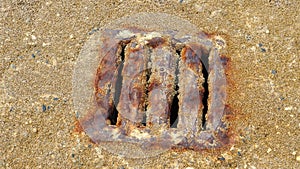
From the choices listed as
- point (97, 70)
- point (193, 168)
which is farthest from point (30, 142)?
point (193, 168)

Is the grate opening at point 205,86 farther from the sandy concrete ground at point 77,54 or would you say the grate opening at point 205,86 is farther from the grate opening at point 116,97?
the grate opening at point 116,97

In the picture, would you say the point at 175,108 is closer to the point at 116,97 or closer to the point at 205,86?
the point at 205,86

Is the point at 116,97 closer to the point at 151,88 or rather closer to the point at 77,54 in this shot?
the point at 151,88

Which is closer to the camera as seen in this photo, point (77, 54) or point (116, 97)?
point (116, 97)

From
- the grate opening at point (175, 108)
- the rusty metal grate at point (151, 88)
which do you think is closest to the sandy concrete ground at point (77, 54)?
the rusty metal grate at point (151, 88)

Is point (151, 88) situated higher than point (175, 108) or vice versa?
point (151, 88)

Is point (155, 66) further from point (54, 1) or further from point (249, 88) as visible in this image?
point (54, 1)

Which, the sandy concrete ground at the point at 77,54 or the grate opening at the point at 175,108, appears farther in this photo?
the grate opening at the point at 175,108

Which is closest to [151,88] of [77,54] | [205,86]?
[205,86]

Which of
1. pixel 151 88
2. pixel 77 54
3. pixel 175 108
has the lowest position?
pixel 175 108
